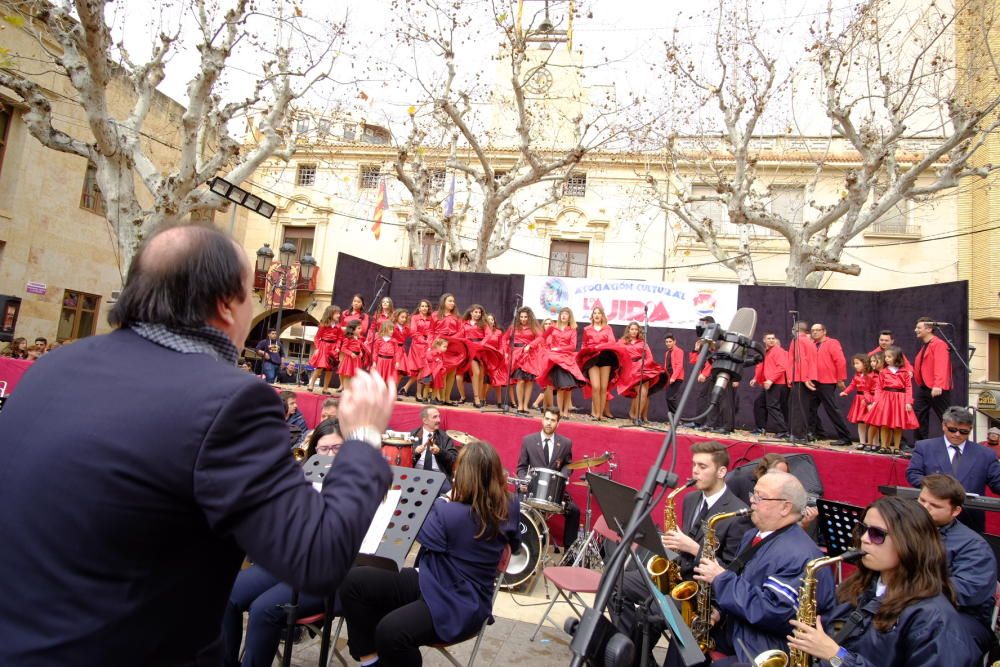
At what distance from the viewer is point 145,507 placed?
1.13 m

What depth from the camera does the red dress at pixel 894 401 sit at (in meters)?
9.24

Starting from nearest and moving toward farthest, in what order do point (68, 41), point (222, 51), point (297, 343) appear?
1. point (68, 41)
2. point (222, 51)
3. point (297, 343)

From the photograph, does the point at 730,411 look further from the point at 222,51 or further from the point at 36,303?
the point at 36,303

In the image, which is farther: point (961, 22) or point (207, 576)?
point (961, 22)

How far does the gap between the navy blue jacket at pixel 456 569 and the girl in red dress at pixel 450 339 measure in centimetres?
749

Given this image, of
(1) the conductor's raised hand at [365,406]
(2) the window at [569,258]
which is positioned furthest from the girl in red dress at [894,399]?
(2) the window at [569,258]

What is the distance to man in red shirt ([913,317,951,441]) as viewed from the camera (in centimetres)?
913

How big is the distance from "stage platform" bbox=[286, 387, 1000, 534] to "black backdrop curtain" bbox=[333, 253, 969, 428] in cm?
319

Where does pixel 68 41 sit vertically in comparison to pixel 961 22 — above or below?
below

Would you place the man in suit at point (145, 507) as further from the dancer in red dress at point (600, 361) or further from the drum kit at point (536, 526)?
the dancer in red dress at point (600, 361)

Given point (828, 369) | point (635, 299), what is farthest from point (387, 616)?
point (635, 299)

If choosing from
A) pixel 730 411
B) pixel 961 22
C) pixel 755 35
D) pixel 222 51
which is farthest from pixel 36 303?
pixel 961 22

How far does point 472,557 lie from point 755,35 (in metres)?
14.0

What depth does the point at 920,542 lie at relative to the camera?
8.86 ft
